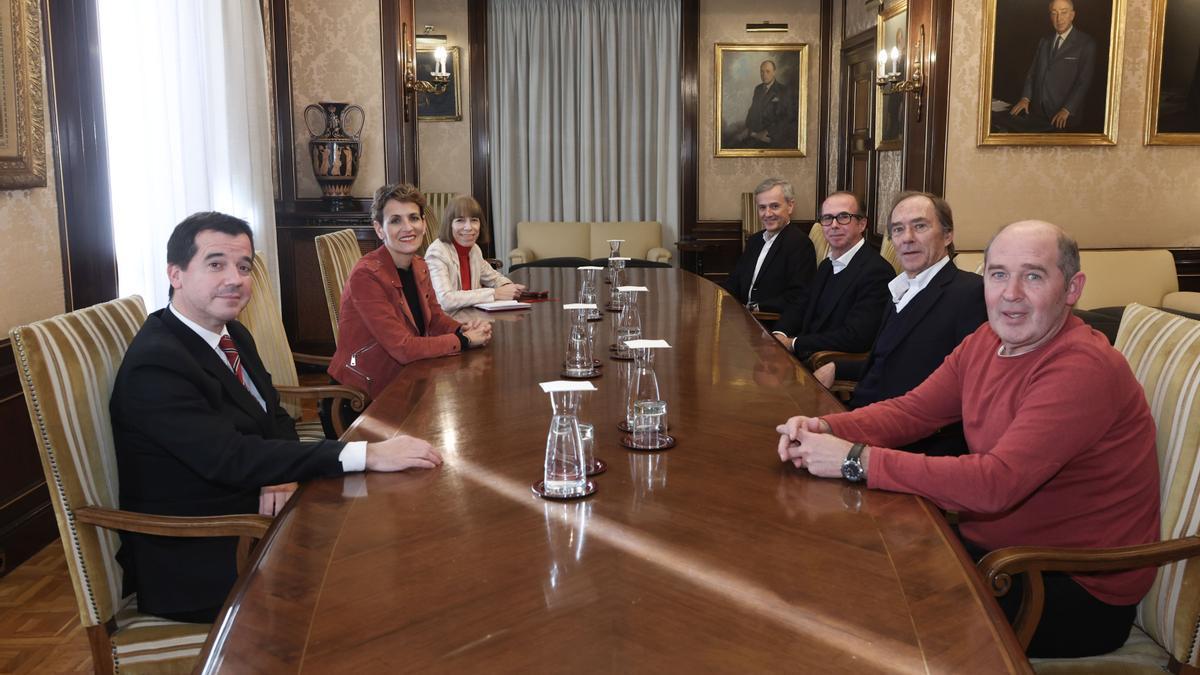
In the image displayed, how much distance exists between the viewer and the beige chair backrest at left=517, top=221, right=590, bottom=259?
373 inches

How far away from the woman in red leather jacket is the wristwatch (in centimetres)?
170

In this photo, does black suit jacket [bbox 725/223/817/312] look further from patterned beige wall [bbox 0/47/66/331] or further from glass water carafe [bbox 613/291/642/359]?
patterned beige wall [bbox 0/47/66/331]

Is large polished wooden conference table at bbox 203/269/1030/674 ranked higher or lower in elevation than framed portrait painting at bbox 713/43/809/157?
lower

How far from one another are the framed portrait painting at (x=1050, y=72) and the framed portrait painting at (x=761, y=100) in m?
3.05

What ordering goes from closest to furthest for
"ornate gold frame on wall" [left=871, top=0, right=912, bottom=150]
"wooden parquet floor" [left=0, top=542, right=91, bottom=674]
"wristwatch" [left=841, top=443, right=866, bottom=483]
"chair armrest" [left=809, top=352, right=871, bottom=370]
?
"wristwatch" [left=841, top=443, right=866, bottom=483], "wooden parquet floor" [left=0, top=542, right=91, bottom=674], "chair armrest" [left=809, top=352, right=871, bottom=370], "ornate gold frame on wall" [left=871, top=0, right=912, bottom=150]

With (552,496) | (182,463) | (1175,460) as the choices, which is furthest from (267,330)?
(1175,460)

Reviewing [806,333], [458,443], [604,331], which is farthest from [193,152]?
[458,443]

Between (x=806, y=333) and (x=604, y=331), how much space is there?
155 centimetres

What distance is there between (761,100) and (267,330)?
700 cm

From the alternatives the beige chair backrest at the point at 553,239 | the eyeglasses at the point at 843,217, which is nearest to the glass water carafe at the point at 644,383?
the eyeglasses at the point at 843,217

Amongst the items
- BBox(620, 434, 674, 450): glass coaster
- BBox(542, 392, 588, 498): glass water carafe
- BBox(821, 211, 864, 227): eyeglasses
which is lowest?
BBox(620, 434, 674, 450): glass coaster

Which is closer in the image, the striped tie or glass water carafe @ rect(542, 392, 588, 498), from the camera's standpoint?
glass water carafe @ rect(542, 392, 588, 498)

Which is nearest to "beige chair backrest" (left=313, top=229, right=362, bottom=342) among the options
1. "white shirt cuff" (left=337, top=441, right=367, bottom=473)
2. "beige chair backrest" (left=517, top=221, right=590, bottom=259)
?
"white shirt cuff" (left=337, top=441, right=367, bottom=473)

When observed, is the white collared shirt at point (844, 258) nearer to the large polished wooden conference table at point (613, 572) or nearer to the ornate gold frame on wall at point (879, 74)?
the large polished wooden conference table at point (613, 572)
